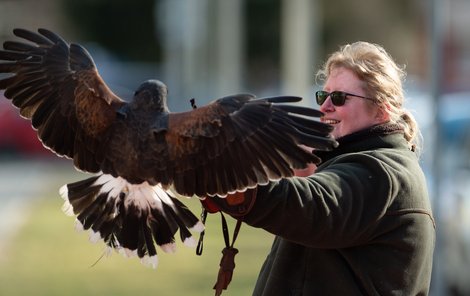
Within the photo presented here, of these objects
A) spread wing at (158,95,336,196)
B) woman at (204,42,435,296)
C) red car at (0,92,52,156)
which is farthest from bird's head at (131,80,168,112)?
red car at (0,92,52,156)

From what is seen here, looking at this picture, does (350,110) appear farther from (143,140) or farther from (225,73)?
(225,73)

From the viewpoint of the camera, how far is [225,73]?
3841cm

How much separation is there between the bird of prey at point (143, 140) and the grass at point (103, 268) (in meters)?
4.85

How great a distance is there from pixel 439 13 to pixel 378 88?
3.55 m

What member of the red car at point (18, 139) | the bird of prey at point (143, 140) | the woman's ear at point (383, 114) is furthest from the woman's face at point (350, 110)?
the red car at point (18, 139)

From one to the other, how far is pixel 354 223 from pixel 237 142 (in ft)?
1.70

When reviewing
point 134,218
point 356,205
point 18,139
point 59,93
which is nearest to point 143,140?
point 134,218

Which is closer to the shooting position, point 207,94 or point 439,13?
point 439,13

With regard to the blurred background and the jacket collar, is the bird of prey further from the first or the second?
the blurred background

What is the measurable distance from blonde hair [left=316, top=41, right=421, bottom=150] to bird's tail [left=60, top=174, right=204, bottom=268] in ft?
2.87

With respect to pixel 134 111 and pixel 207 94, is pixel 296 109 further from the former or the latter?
pixel 207 94

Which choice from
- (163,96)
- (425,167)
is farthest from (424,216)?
(425,167)

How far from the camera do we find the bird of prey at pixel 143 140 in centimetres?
356

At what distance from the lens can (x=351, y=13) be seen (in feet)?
175
